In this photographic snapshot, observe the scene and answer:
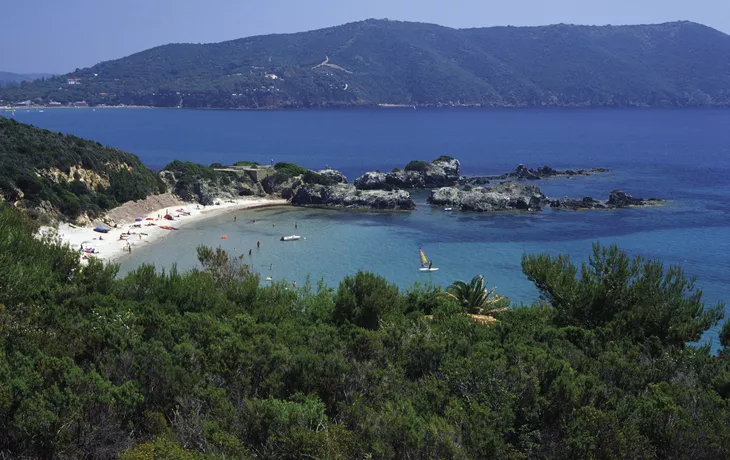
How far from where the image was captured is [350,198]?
2442 inches

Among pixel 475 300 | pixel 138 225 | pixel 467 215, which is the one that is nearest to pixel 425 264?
pixel 475 300

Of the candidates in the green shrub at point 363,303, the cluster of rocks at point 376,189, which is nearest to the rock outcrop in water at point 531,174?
the cluster of rocks at point 376,189

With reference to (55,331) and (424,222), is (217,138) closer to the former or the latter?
(424,222)

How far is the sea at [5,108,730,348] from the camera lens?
4125cm

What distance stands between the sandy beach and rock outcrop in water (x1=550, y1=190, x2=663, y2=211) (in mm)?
26668

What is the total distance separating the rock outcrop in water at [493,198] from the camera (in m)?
59.5

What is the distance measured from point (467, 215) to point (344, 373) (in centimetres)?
4492

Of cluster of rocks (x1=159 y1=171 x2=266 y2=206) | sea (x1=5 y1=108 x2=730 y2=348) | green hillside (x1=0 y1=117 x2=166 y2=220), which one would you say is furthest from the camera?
cluster of rocks (x1=159 y1=171 x2=266 y2=206)

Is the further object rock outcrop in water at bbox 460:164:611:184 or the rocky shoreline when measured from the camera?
rock outcrop in water at bbox 460:164:611:184

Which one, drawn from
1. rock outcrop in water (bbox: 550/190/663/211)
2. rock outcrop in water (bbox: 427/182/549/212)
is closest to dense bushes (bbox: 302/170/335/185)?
rock outcrop in water (bbox: 427/182/549/212)

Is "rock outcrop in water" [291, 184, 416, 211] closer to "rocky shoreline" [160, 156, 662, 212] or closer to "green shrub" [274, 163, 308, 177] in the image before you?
"rocky shoreline" [160, 156, 662, 212]

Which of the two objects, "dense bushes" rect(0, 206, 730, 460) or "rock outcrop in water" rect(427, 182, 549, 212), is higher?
"dense bushes" rect(0, 206, 730, 460)

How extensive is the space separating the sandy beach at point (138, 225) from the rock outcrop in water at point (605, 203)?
87.5ft

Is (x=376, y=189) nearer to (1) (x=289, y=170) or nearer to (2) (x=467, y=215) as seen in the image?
(1) (x=289, y=170)
